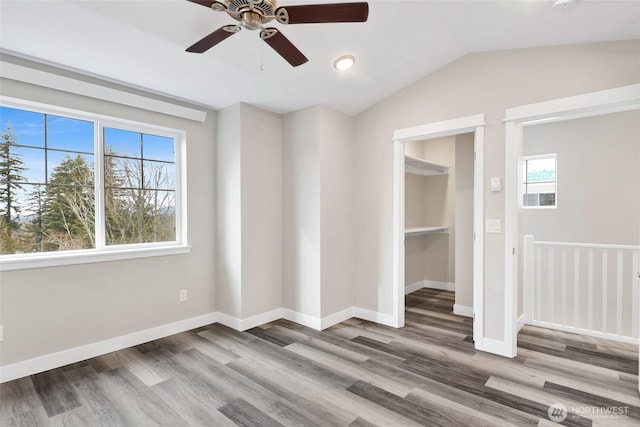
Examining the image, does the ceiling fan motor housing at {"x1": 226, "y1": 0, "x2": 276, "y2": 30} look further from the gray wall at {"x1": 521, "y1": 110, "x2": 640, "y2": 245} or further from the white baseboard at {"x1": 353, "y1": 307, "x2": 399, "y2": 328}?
the gray wall at {"x1": 521, "y1": 110, "x2": 640, "y2": 245}

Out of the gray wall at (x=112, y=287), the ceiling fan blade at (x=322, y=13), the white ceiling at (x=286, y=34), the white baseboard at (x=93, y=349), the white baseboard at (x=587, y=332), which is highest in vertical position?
the white ceiling at (x=286, y=34)

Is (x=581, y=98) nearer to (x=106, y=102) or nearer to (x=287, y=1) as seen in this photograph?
(x=287, y=1)

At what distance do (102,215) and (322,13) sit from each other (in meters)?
2.71

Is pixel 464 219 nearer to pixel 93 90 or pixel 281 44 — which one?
pixel 281 44

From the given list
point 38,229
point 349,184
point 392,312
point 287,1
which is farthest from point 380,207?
point 38,229

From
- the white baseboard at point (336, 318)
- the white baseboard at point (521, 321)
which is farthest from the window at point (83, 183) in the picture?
the white baseboard at point (521, 321)

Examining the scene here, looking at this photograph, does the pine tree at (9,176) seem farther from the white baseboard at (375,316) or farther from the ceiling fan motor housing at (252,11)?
the white baseboard at (375,316)

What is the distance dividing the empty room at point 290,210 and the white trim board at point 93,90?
16 mm

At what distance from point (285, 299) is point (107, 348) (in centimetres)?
185

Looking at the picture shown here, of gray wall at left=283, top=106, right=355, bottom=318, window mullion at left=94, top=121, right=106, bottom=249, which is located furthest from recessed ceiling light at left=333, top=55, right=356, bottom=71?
window mullion at left=94, top=121, right=106, bottom=249

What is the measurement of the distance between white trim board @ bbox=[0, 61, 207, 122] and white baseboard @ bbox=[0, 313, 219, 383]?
2.23m

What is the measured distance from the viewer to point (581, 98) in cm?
252

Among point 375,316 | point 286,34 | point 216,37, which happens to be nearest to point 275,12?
point 216,37

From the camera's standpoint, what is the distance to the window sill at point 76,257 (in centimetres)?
251
